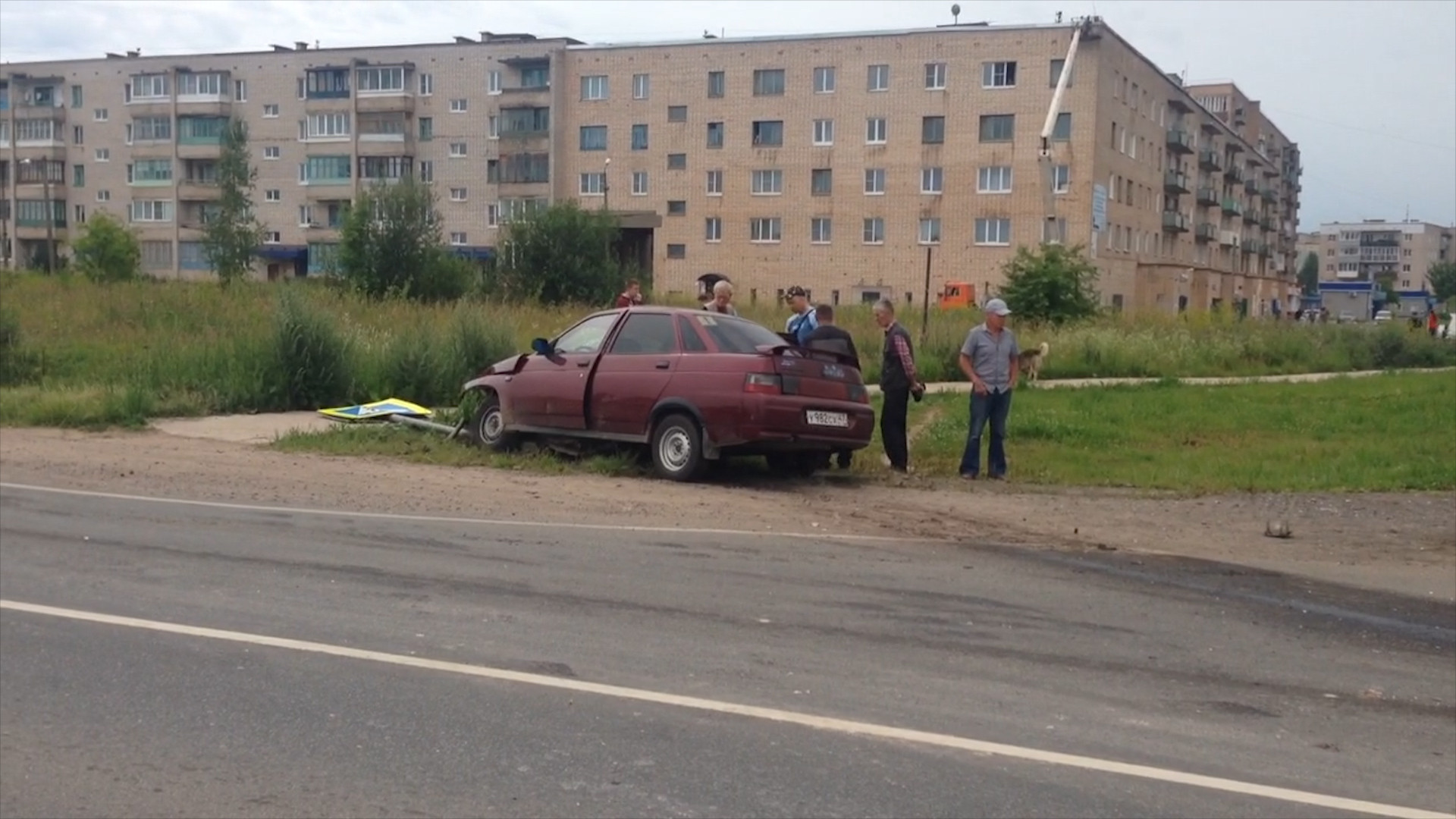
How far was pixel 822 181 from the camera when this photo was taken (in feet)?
227

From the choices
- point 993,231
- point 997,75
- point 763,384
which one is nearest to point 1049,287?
point 993,231

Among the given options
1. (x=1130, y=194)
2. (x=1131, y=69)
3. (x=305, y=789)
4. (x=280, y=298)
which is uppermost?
(x=1131, y=69)

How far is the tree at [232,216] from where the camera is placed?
7075cm

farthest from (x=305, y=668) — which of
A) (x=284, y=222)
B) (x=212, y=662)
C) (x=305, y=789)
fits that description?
(x=284, y=222)

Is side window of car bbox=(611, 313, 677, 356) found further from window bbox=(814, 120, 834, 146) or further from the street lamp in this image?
the street lamp

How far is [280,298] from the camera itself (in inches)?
816

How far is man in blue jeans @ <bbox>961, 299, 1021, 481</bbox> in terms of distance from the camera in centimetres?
1426

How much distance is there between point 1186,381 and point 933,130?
40646 millimetres

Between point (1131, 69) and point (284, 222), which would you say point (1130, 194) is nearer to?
point (1131, 69)

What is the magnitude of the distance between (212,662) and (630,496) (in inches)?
243

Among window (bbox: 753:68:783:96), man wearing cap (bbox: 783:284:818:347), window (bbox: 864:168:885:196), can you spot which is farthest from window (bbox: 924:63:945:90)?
man wearing cap (bbox: 783:284:818:347)

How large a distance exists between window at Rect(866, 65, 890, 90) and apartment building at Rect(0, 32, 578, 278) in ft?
54.7

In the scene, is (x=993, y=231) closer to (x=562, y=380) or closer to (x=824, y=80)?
(x=824, y=80)

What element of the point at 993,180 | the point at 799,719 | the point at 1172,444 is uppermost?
the point at 993,180
